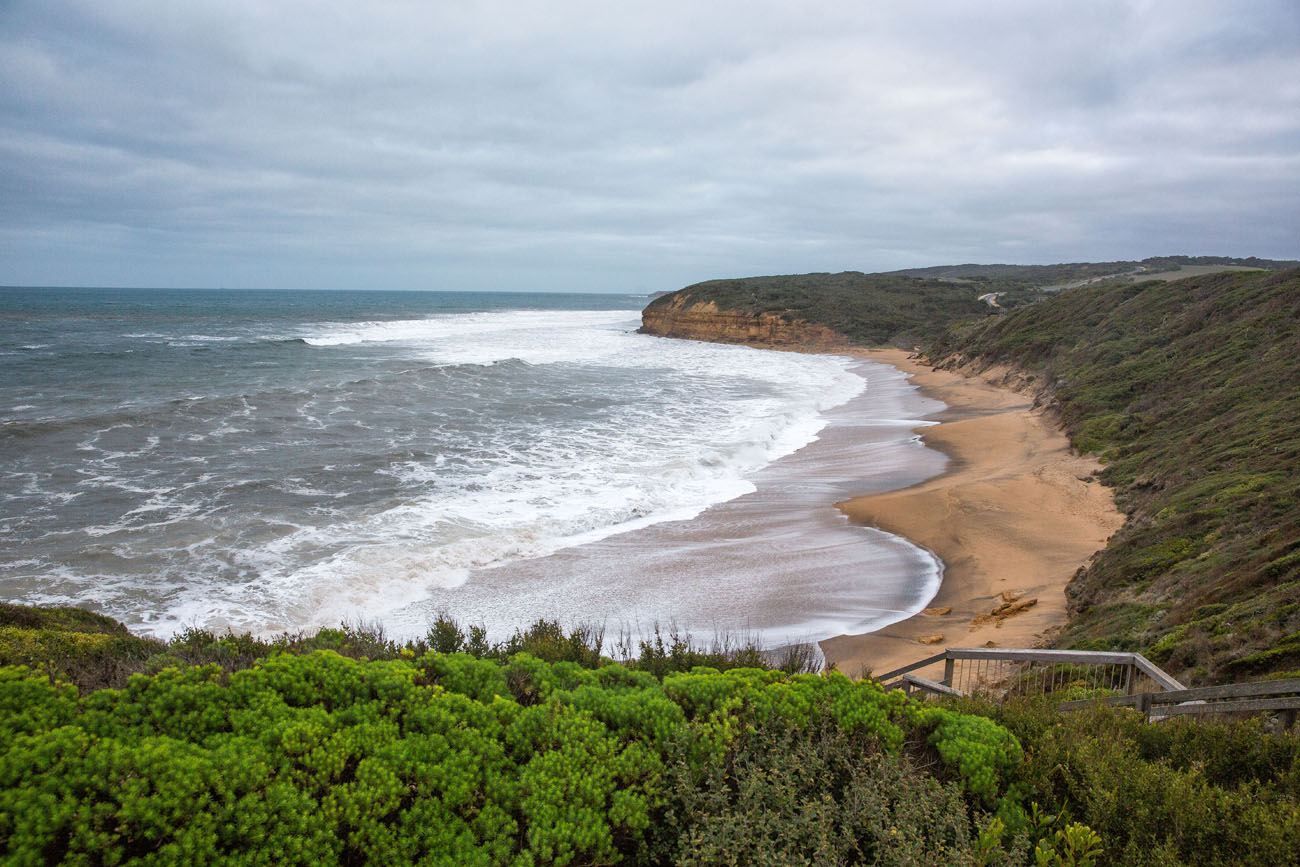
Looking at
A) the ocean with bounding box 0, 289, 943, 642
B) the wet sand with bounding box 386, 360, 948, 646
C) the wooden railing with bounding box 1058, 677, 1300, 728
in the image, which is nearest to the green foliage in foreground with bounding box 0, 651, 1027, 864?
the wooden railing with bounding box 1058, 677, 1300, 728

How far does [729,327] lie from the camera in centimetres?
7112

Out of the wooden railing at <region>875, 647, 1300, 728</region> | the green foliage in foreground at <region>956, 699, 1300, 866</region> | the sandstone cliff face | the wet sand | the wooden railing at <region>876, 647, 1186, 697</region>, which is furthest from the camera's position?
the sandstone cliff face

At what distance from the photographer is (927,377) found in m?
42.0

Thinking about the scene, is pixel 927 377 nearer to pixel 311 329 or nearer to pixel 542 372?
pixel 542 372

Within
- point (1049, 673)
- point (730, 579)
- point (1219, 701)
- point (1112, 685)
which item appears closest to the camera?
point (1219, 701)

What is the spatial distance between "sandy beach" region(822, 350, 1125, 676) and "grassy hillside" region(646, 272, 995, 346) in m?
Result: 42.6

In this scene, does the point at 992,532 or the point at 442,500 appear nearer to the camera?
the point at 992,532

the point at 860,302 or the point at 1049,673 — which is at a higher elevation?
the point at 860,302

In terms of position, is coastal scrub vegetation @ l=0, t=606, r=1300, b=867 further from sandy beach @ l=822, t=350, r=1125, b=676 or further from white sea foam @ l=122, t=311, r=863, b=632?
white sea foam @ l=122, t=311, r=863, b=632

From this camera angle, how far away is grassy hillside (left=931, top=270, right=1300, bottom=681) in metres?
7.21

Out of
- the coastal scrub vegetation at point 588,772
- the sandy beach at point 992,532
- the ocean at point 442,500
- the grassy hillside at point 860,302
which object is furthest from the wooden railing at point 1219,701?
the grassy hillside at point 860,302

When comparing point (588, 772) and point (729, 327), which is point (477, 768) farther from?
point (729, 327)

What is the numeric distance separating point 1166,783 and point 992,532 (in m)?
10.6

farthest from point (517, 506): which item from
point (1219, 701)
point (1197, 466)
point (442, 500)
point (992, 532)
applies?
point (1197, 466)
